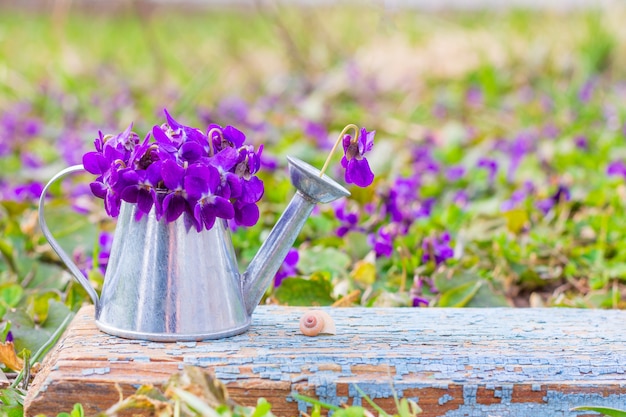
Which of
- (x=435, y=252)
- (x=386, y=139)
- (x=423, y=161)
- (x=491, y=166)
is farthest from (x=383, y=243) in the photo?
(x=386, y=139)

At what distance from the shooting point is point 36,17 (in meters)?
11.4

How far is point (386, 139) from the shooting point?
14.3ft

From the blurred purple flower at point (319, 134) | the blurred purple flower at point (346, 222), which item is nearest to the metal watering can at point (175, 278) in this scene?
the blurred purple flower at point (346, 222)

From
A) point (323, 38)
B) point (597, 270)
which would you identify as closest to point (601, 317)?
point (597, 270)

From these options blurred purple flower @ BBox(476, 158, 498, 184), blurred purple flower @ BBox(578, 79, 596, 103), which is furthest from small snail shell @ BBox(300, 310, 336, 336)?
blurred purple flower @ BBox(578, 79, 596, 103)

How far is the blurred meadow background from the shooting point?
215 centimetres

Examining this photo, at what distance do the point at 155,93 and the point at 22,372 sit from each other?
456cm

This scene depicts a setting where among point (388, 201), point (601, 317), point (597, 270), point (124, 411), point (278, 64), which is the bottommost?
point (124, 411)

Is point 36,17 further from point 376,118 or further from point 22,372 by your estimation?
point 22,372

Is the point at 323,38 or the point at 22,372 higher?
the point at 323,38

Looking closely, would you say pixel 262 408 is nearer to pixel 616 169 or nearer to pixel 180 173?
pixel 180 173

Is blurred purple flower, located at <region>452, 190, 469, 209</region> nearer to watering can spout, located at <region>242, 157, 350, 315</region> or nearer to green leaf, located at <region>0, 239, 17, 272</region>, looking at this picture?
green leaf, located at <region>0, 239, 17, 272</region>

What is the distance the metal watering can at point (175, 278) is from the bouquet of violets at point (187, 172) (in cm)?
3

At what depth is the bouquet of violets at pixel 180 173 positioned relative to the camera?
48.9 inches
